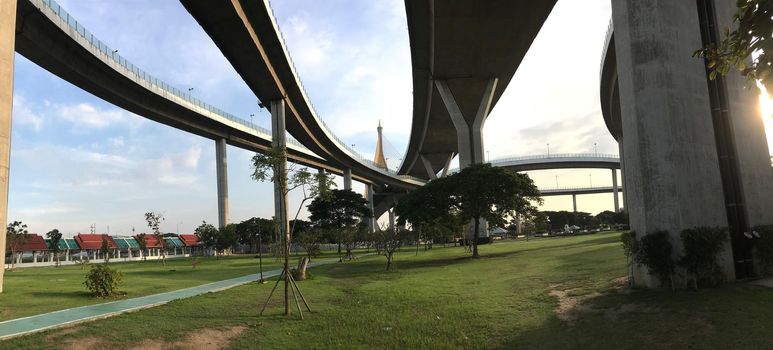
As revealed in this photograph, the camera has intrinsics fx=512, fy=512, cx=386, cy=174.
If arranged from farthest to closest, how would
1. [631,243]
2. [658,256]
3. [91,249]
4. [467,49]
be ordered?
[91,249] < [467,49] < [631,243] < [658,256]

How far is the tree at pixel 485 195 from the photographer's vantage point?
38781 millimetres

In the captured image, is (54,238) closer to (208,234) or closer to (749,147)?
(208,234)

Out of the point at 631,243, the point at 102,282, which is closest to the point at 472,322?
the point at 631,243

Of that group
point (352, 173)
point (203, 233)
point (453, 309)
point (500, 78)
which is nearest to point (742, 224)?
point (453, 309)

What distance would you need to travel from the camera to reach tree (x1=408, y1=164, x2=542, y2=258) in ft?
127

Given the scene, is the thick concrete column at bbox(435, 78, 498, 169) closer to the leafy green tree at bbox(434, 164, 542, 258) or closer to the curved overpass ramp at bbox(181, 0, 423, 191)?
the curved overpass ramp at bbox(181, 0, 423, 191)

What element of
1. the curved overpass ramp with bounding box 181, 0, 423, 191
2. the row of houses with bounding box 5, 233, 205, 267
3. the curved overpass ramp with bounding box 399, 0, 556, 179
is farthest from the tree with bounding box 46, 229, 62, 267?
the curved overpass ramp with bounding box 399, 0, 556, 179

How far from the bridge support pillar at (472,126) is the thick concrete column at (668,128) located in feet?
149

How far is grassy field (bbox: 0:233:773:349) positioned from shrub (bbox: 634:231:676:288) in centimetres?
86

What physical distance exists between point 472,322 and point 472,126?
52.6m

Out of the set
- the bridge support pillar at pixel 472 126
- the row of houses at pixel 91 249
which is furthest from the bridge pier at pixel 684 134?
the row of houses at pixel 91 249

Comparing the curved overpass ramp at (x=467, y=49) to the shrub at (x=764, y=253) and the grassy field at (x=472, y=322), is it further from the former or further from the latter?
the grassy field at (x=472, y=322)

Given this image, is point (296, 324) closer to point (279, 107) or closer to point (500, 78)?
point (279, 107)

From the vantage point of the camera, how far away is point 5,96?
62.2 feet
